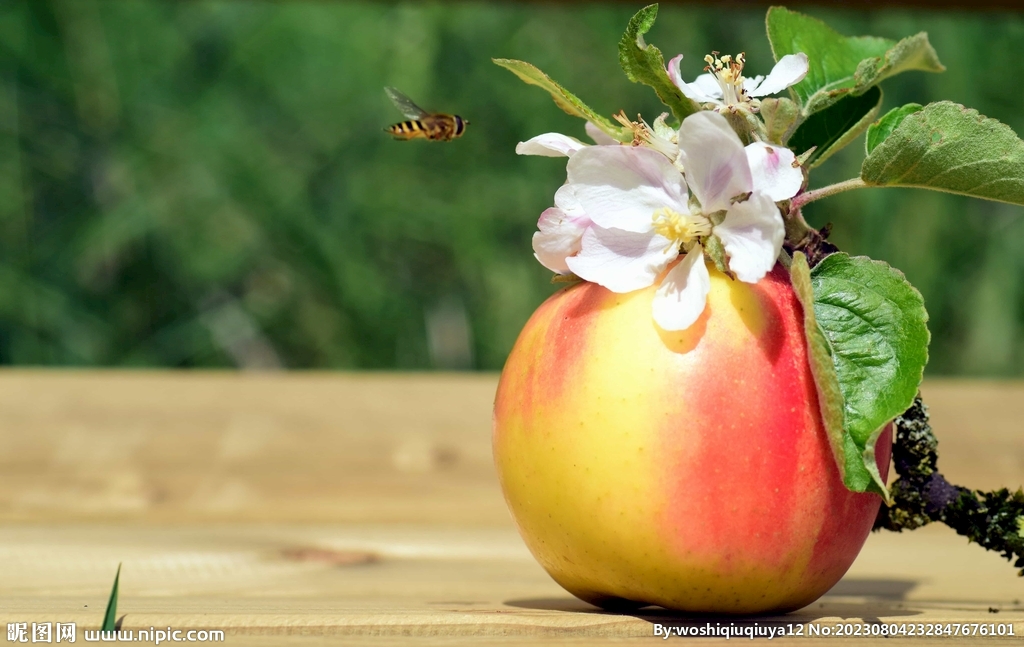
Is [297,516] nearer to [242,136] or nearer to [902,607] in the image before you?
[902,607]

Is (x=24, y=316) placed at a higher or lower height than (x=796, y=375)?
higher

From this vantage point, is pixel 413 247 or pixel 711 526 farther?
pixel 413 247

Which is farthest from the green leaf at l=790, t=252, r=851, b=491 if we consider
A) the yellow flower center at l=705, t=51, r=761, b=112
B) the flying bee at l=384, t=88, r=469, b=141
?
the flying bee at l=384, t=88, r=469, b=141

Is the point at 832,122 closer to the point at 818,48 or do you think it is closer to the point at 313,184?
the point at 818,48

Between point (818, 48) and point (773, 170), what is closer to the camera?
point (773, 170)

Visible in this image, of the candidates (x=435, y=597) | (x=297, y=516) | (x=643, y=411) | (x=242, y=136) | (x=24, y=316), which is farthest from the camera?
(x=242, y=136)

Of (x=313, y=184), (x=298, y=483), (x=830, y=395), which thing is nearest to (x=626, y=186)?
(x=830, y=395)

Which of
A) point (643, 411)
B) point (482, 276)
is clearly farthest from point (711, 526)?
point (482, 276)
